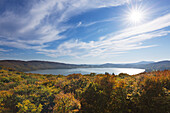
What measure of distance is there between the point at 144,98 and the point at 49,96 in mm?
5150

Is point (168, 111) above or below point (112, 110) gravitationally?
above

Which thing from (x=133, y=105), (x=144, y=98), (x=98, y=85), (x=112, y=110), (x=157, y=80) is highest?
(x=157, y=80)

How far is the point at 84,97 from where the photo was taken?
4816mm

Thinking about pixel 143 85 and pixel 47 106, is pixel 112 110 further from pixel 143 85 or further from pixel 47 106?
pixel 47 106

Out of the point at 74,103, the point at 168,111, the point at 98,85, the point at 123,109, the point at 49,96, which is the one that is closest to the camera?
the point at 168,111

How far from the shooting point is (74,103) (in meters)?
3.89

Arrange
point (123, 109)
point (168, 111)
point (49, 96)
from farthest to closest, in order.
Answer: point (49, 96), point (123, 109), point (168, 111)

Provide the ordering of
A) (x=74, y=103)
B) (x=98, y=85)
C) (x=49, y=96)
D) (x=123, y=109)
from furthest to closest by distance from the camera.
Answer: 1. (x=98, y=85)
2. (x=49, y=96)
3. (x=123, y=109)
4. (x=74, y=103)

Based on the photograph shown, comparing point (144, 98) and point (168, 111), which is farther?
point (144, 98)

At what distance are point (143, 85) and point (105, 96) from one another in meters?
2.42

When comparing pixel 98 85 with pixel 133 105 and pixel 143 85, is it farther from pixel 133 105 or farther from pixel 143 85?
pixel 143 85

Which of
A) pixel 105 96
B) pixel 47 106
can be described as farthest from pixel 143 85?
pixel 47 106

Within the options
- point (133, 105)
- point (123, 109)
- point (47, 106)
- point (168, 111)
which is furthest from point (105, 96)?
point (47, 106)

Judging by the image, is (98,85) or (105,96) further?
(98,85)
